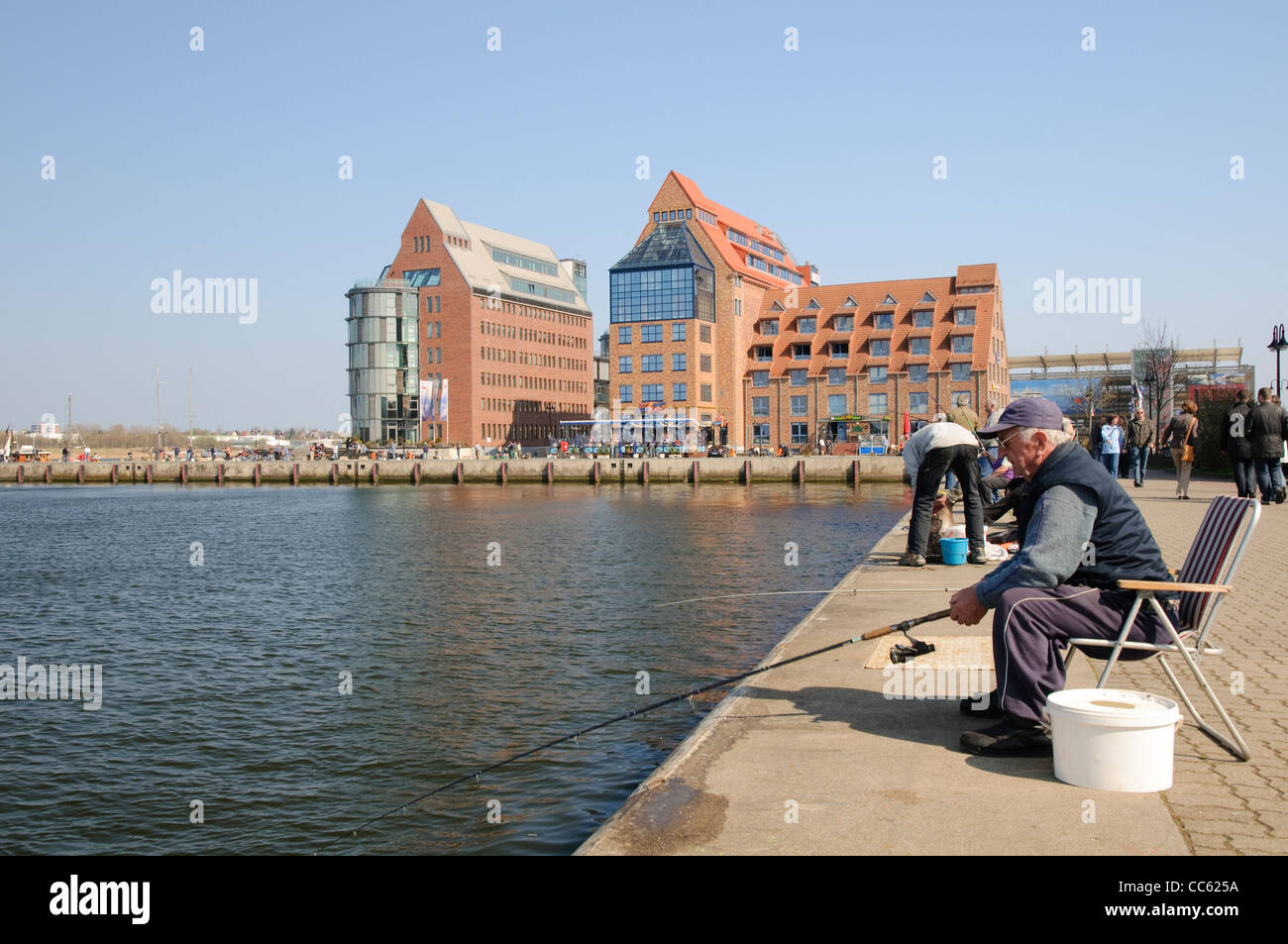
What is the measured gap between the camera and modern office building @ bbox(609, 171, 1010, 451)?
91.5 metres

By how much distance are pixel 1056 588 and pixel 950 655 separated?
2855 mm

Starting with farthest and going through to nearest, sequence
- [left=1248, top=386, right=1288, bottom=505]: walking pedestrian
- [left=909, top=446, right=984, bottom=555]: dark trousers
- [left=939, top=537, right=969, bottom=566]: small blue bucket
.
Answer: [left=1248, top=386, right=1288, bottom=505]: walking pedestrian
[left=939, top=537, right=969, bottom=566]: small blue bucket
[left=909, top=446, right=984, bottom=555]: dark trousers

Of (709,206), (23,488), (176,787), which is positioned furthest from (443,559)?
(709,206)

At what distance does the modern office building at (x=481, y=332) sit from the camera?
111 meters

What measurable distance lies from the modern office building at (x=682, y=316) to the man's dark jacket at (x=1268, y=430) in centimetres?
7408

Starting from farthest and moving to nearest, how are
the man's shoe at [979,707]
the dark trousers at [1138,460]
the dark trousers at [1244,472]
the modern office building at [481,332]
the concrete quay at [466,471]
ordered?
1. the modern office building at [481,332]
2. the concrete quay at [466,471]
3. the dark trousers at [1138,460]
4. the dark trousers at [1244,472]
5. the man's shoe at [979,707]

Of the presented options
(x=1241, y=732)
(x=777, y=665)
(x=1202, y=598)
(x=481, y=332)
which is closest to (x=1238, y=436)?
(x=777, y=665)

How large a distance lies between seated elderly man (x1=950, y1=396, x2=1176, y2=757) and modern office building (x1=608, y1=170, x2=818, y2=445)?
88.2 m

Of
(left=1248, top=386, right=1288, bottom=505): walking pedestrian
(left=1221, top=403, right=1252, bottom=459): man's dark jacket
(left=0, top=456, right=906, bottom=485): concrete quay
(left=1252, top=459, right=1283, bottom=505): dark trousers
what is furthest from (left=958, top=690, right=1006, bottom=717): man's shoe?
(left=0, top=456, right=906, bottom=485): concrete quay

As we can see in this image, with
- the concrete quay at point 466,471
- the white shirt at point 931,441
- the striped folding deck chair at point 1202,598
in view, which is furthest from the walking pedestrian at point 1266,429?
the concrete quay at point 466,471

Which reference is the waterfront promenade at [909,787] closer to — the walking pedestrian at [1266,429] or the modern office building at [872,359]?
the walking pedestrian at [1266,429]

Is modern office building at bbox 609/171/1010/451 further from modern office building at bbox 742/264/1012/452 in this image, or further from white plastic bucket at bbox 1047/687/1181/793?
white plastic bucket at bbox 1047/687/1181/793

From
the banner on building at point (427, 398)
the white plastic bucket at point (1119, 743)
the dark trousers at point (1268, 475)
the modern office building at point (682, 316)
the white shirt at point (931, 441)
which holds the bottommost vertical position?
the white plastic bucket at point (1119, 743)
